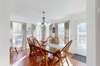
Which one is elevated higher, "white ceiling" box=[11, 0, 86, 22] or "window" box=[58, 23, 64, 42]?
"white ceiling" box=[11, 0, 86, 22]

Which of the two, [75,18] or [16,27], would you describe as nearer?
[75,18]
